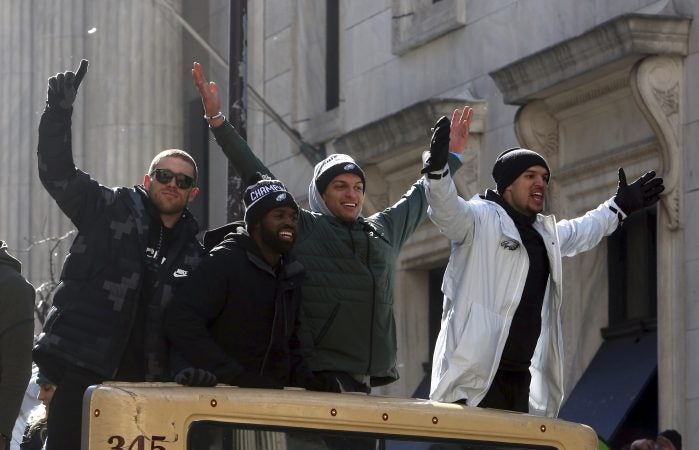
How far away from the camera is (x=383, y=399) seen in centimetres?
705

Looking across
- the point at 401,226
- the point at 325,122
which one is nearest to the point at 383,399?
the point at 401,226

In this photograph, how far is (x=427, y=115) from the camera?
20625 mm

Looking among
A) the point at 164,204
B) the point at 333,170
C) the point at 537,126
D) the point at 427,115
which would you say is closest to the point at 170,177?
the point at 164,204

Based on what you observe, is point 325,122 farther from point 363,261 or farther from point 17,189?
point 363,261

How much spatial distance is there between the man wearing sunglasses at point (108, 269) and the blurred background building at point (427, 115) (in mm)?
8679

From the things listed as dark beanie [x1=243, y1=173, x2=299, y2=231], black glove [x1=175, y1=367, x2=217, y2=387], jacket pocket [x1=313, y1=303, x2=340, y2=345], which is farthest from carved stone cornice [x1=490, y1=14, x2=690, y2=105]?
black glove [x1=175, y1=367, x2=217, y2=387]

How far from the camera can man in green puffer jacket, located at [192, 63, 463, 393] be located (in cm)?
894

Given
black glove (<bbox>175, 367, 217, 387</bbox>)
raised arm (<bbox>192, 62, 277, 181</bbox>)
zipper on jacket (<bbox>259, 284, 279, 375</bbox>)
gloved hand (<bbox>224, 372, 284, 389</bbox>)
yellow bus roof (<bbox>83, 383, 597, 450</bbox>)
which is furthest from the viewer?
raised arm (<bbox>192, 62, 277, 181</bbox>)

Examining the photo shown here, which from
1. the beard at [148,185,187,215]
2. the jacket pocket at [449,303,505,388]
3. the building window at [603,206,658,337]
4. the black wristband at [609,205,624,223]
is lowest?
the jacket pocket at [449,303,505,388]

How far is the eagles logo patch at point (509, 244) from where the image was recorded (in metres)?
9.03

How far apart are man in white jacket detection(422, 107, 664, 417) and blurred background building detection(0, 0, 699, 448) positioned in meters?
7.89

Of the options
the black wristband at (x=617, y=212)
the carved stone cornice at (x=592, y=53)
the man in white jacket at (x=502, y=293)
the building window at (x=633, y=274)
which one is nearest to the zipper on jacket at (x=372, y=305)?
the man in white jacket at (x=502, y=293)

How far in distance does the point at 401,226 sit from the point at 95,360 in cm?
194

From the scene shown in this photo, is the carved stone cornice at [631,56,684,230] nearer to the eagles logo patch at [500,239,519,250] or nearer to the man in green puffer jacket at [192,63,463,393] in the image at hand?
the man in green puffer jacket at [192,63,463,393]
